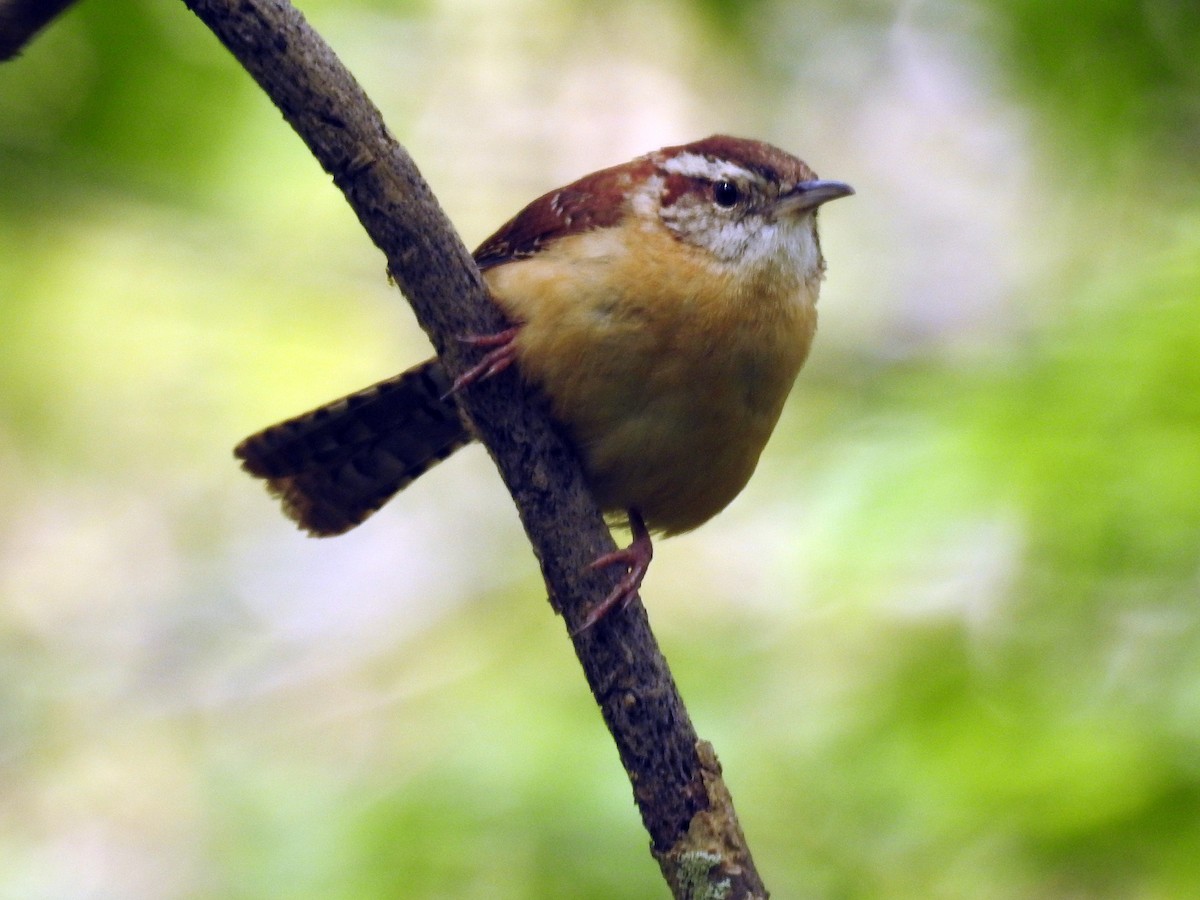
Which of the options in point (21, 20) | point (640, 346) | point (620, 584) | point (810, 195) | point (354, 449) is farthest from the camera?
point (354, 449)

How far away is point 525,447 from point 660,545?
4.01 meters

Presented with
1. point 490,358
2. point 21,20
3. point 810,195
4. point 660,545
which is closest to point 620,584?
point 490,358

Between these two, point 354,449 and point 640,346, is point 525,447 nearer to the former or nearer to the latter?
point 640,346

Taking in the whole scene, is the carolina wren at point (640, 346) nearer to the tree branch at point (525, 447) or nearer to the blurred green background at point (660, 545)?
the tree branch at point (525, 447)

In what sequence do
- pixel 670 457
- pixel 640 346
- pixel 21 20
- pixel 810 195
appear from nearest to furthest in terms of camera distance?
pixel 21 20
pixel 640 346
pixel 670 457
pixel 810 195

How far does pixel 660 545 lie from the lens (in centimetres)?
700

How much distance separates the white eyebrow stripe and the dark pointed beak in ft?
0.44

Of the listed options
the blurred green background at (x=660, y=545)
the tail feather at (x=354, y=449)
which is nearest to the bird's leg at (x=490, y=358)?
the tail feather at (x=354, y=449)

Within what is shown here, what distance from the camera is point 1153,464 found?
353 cm

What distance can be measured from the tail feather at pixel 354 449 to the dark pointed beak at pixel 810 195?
113 centimetres

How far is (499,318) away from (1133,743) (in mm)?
1897

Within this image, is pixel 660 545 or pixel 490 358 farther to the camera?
pixel 660 545

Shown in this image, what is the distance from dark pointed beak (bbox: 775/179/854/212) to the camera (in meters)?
3.76

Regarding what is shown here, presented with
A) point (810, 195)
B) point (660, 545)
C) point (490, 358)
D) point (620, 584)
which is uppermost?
point (660, 545)
